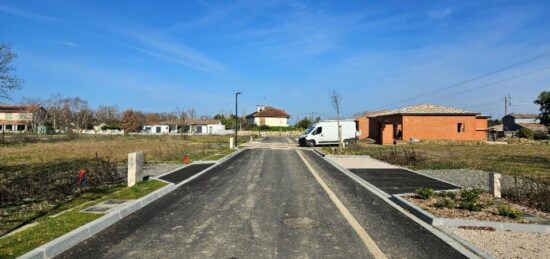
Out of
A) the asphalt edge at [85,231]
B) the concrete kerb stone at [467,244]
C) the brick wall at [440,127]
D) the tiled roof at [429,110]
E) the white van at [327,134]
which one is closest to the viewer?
the asphalt edge at [85,231]

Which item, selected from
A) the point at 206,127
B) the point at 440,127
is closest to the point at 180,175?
the point at 440,127

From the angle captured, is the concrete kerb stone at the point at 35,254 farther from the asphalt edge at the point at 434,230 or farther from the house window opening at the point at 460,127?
the house window opening at the point at 460,127

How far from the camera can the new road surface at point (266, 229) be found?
5.71 metres

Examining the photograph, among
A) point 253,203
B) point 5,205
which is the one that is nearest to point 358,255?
point 253,203

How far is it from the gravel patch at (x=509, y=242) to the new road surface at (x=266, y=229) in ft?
1.93

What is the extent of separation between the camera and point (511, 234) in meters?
6.86

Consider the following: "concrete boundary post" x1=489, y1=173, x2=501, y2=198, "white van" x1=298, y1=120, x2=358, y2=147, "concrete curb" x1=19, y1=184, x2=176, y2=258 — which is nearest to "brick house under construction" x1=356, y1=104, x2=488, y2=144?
"white van" x1=298, y1=120, x2=358, y2=147

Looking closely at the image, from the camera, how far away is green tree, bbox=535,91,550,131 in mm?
52062

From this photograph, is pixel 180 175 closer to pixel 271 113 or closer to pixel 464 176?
pixel 464 176

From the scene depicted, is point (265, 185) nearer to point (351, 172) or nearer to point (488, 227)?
point (351, 172)

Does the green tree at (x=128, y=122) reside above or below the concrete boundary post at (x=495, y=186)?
above

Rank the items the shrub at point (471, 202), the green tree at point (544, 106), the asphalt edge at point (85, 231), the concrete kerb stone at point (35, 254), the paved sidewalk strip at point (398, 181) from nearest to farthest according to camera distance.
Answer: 1. the concrete kerb stone at point (35, 254)
2. the asphalt edge at point (85, 231)
3. the shrub at point (471, 202)
4. the paved sidewalk strip at point (398, 181)
5. the green tree at point (544, 106)

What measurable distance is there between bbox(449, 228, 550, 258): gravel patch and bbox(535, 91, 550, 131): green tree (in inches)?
2173

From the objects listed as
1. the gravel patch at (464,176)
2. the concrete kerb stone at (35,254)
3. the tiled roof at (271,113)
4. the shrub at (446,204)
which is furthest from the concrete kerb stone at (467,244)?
the tiled roof at (271,113)
